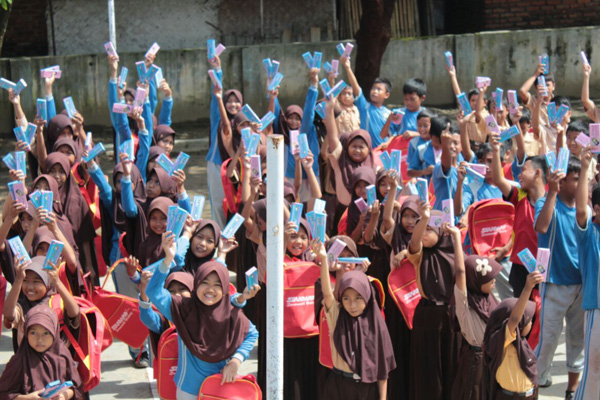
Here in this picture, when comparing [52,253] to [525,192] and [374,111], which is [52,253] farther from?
[374,111]

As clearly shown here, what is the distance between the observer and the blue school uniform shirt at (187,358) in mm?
5379

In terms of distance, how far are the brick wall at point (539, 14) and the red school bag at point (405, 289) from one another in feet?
38.2

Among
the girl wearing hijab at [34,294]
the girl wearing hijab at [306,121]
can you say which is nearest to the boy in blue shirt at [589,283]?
the girl wearing hijab at [34,294]

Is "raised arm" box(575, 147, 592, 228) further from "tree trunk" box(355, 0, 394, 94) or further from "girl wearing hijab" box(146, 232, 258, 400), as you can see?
"tree trunk" box(355, 0, 394, 94)

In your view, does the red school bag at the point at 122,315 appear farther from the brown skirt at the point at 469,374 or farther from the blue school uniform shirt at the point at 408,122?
the blue school uniform shirt at the point at 408,122

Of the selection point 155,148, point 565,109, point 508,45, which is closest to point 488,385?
point 565,109

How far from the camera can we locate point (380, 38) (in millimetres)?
11680

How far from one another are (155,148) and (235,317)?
2971mm

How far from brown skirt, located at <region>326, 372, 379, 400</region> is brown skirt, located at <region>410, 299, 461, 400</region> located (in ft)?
2.42

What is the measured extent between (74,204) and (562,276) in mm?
3553

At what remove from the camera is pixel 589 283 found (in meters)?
5.88

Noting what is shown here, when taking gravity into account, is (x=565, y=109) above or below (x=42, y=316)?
above

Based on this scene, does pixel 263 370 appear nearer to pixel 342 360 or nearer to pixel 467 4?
pixel 342 360

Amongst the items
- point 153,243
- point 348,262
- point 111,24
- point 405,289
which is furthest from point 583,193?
point 111,24
